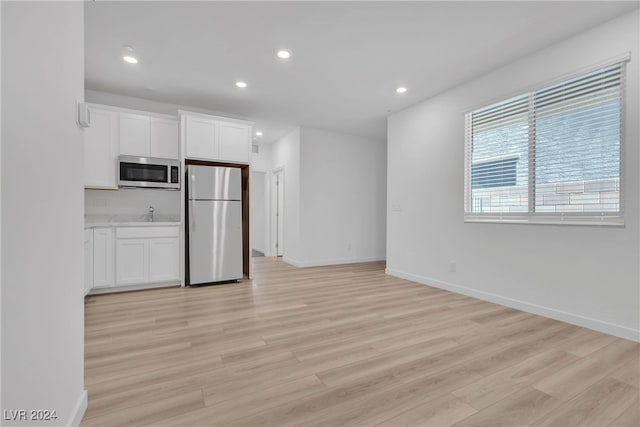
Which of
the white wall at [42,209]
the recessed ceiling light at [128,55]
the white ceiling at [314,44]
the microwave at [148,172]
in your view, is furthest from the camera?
the microwave at [148,172]

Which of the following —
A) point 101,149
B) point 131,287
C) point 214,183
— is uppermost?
point 101,149

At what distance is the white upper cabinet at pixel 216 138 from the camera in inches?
166

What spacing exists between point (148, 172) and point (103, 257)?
1236mm

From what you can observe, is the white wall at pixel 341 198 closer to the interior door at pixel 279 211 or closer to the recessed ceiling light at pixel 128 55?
the interior door at pixel 279 211

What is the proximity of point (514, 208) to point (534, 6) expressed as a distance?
1918 millimetres

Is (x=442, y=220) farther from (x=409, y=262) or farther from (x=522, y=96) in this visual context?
(x=522, y=96)

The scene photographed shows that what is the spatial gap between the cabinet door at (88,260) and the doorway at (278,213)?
12.4ft

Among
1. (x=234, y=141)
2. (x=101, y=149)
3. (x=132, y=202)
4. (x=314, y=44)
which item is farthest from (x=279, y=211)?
(x=314, y=44)

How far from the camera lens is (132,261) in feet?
12.6

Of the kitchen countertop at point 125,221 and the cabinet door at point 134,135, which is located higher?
the cabinet door at point 134,135

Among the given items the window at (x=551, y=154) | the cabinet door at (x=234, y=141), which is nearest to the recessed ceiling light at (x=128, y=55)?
the cabinet door at (x=234, y=141)

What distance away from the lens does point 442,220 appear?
4.07m

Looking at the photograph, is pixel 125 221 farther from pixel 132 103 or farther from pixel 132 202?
pixel 132 103

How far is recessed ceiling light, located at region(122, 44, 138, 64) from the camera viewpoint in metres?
3.02
